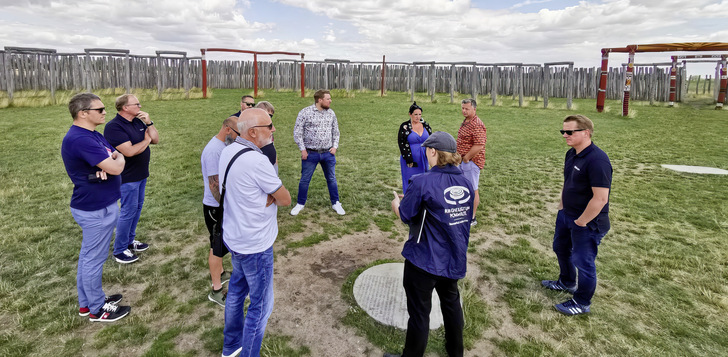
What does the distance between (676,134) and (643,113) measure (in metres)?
6.43

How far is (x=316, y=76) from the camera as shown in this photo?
26.3 meters

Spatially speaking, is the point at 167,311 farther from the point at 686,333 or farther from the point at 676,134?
the point at 676,134

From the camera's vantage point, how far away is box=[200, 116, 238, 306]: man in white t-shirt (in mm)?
3687

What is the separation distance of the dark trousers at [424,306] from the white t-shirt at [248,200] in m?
1.14

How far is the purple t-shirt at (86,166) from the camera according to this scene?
3.37 meters

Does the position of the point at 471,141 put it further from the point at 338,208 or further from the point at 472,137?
the point at 338,208

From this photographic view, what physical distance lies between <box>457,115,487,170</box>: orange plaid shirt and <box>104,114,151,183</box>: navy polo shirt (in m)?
4.18

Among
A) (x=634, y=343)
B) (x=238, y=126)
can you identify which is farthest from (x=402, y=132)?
(x=634, y=343)

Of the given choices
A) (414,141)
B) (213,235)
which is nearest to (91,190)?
(213,235)

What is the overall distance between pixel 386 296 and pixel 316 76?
23761 millimetres

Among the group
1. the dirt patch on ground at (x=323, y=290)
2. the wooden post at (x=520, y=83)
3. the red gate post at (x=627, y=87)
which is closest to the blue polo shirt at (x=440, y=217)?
the dirt patch on ground at (x=323, y=290)

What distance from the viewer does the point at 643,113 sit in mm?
19531

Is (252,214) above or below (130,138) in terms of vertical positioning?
below

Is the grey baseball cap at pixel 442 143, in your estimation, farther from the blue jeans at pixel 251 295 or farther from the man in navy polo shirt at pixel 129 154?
the man in navy polo shirt at pixel 129 154
